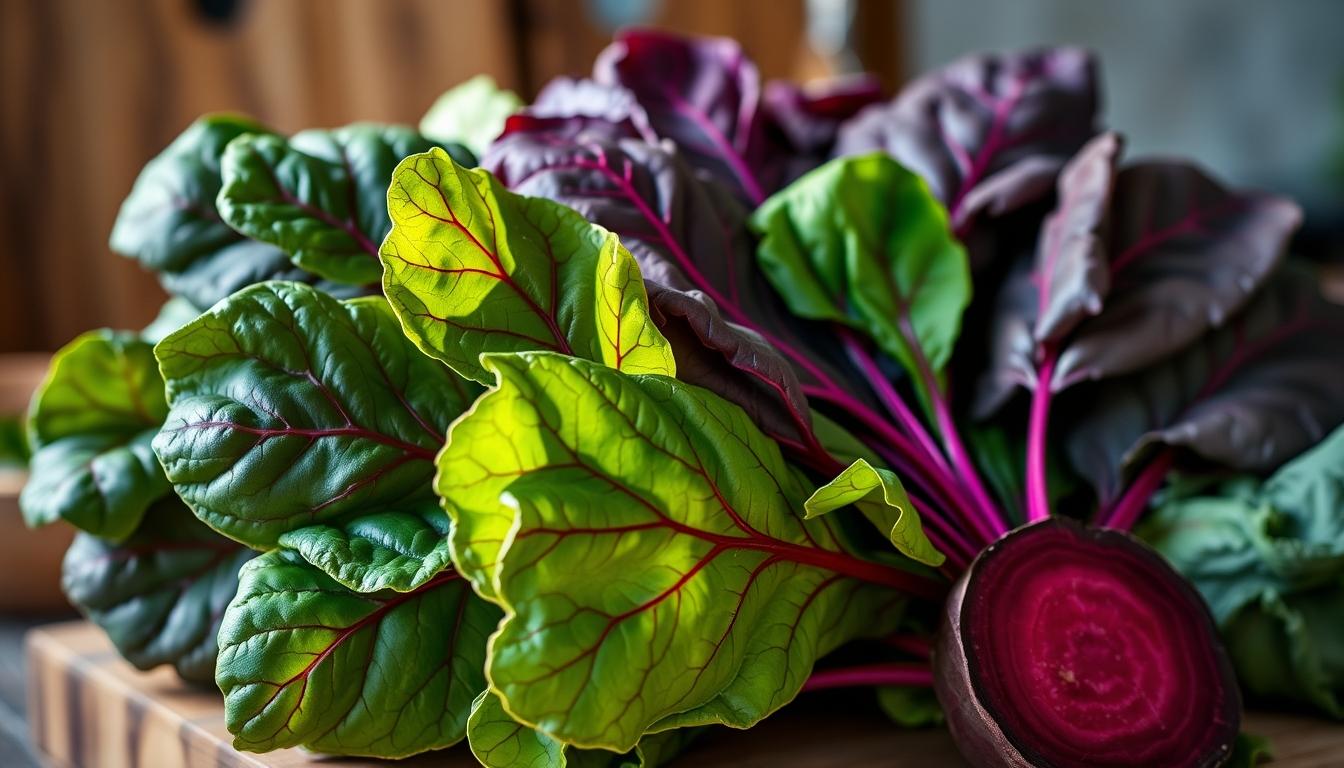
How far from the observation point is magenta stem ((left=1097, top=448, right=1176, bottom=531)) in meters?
0.58

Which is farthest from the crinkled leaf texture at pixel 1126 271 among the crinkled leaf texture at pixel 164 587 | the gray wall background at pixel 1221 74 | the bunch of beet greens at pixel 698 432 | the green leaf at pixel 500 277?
the gray wall background at pixel 1221 74

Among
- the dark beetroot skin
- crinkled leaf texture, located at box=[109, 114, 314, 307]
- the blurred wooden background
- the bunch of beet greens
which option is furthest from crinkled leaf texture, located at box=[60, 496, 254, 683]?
the blurred wooden background

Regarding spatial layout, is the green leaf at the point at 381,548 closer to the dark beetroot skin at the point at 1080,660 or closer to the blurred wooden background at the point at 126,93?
the dark beetroot skin at the point at 1080,660

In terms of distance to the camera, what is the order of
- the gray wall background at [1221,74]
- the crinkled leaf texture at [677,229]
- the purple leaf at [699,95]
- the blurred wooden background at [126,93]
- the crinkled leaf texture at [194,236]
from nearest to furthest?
the crinkled leaf texture at [677,229] → the crinkled leaf texture at [194,236] → the purple leaf at [699,95] → the blurred wooden background at [126,93] → the gray wall background at [1221,74]

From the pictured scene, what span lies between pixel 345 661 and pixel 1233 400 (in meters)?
0.45

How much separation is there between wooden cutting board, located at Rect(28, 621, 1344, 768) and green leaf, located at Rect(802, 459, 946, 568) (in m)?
0.11

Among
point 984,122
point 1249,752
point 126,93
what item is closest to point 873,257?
point 984,122

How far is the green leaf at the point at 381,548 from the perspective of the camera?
0.40 meters

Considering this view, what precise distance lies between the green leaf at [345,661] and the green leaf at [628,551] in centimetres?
10

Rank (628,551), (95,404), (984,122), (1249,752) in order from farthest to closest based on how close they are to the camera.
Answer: (984,122)
(95,404)
(1249,752)
(628,551)

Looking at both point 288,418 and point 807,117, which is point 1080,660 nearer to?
point 288,418

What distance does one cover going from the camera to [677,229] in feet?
1.79

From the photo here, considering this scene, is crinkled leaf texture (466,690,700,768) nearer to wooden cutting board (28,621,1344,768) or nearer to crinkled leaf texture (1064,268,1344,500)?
wooden cutting board (28,621,1344,768)

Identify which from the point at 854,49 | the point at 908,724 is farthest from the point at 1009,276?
the point at 854,49
